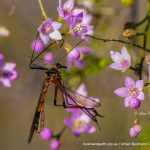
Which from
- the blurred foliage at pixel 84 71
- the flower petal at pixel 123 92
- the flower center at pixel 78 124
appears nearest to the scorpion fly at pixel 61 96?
the flower petal at pixel 123 92

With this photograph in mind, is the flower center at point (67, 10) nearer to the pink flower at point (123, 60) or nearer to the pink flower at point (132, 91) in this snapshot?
the pink flower at point (123, 60)

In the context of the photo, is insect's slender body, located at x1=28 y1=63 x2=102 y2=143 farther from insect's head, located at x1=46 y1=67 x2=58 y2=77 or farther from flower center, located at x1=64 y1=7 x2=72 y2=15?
flower center, located at x1=64 y1=7 x2=72 y2=15

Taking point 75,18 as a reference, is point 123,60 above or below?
below

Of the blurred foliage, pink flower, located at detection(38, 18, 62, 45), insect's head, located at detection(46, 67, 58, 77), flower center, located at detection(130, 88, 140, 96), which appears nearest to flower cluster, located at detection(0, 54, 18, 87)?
the blurred foliage

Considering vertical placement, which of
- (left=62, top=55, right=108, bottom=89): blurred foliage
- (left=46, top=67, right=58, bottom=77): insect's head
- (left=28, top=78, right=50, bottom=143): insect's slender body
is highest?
(left=62, top=55, right=108, bottom=89): blurred foliage

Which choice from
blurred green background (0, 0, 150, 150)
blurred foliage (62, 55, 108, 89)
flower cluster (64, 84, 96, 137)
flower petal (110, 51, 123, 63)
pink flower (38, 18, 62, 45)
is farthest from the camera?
blurred green background (0, 0, 150, 150)

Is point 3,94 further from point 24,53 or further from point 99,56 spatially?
point 99,56

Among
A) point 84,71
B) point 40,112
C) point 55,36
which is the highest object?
point 84,71

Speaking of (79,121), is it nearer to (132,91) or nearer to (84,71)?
(84,71)

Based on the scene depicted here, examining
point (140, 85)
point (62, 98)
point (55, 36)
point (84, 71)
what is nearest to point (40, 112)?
point (62, 98)
